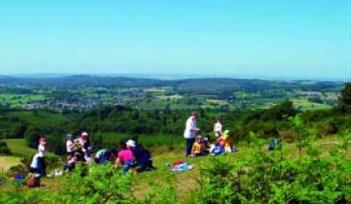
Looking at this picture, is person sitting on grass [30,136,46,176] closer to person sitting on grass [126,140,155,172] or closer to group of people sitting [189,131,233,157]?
person sitting on grass [126,140,155,172]

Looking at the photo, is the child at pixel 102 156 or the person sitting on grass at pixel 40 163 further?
the child at pixel 102 156

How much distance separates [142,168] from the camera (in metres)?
17.8

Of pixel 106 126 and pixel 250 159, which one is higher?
pixel 250 159

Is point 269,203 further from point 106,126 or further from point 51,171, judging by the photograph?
point 106,126

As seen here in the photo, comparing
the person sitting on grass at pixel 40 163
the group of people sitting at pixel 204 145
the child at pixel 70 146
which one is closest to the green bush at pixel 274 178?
the person sitting on grass at pixel 40 163

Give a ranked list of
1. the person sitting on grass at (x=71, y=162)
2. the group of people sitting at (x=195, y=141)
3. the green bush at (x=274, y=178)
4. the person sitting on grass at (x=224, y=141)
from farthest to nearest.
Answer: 1. the group of people sitting at (x=195, y=141)
2. the person sitting on grass at (x=224, y=141)
3. the person sitting on grass at (x=71, y=162)
4. the green bush at (x=274, y=178)

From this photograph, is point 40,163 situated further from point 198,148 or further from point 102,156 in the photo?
point 198,148

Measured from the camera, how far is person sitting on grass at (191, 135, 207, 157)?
20.7m

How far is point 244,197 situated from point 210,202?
21.3 inches

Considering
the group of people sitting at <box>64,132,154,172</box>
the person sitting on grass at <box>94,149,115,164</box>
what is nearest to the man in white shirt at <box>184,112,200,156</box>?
the group of people sitting at <box>64,132,154,172</box>

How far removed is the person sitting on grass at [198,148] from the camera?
20.7m

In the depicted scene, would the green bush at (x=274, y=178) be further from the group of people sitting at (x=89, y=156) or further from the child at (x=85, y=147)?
the child at (x=85, y=147)

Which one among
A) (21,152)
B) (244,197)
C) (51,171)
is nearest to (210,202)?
(244,197)

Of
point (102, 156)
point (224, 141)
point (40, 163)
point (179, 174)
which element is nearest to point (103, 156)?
point (102, 156)
